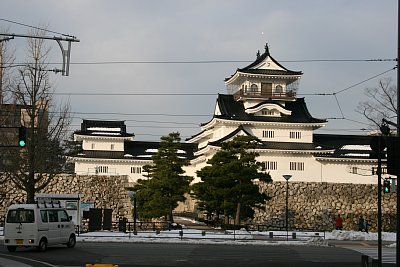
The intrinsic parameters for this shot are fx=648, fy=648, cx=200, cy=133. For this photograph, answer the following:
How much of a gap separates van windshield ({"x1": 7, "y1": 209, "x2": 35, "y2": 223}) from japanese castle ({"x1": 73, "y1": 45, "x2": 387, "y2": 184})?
38.7 metres

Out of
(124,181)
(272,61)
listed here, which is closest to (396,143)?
(124,181)

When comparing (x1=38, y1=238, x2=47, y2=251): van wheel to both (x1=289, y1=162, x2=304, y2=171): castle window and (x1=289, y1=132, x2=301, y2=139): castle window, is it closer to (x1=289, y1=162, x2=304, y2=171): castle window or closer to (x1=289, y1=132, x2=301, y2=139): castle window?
(x1=289, y1=162, x2=304, y2=171): castle window

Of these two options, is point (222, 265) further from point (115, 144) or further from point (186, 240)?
point (115, 144)

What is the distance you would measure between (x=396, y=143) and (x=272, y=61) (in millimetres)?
58379

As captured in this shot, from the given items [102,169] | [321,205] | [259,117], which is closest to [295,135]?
[259,117]

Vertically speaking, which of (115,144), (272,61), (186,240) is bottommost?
(186,240)

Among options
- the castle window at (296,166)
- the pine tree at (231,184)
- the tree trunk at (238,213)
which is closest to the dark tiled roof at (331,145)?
the castle window at (296,166)

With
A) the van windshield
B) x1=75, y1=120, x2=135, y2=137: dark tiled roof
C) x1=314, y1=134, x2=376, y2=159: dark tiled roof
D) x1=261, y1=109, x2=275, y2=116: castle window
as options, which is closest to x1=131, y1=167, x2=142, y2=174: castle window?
x1=75, y1=120, x2=135, y2=137: dark tiled roof

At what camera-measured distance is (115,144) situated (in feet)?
240

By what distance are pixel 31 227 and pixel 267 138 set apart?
43.7 m

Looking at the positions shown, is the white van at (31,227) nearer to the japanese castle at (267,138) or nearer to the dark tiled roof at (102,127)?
the japanese castle at (267,138)

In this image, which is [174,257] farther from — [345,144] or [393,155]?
[345,144]

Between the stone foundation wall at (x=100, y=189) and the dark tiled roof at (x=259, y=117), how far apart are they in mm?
14064

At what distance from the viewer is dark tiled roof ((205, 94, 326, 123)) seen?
65.2 metres
